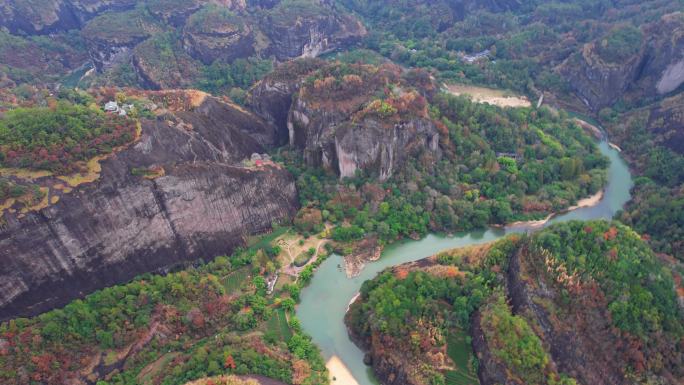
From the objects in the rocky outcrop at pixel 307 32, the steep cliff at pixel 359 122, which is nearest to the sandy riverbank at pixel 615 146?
the steep cliff at pixel 359 122

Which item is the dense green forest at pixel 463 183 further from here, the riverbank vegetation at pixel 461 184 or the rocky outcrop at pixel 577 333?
the rocky outcrop at pixel 577 333

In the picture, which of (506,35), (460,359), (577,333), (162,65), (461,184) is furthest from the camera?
(506,35)

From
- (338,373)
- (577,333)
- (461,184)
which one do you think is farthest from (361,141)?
(577,333)

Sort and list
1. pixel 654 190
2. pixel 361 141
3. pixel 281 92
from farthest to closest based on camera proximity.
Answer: pixel 281 92, pixel 654 190, pixel 361 141

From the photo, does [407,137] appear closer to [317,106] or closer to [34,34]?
[317,106]

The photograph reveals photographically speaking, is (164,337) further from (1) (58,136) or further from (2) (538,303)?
(2) (538,303)

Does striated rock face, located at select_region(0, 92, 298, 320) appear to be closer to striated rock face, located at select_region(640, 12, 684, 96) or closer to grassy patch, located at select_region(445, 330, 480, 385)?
grassy patch, located at select_region(445, 330, 480, 385)
